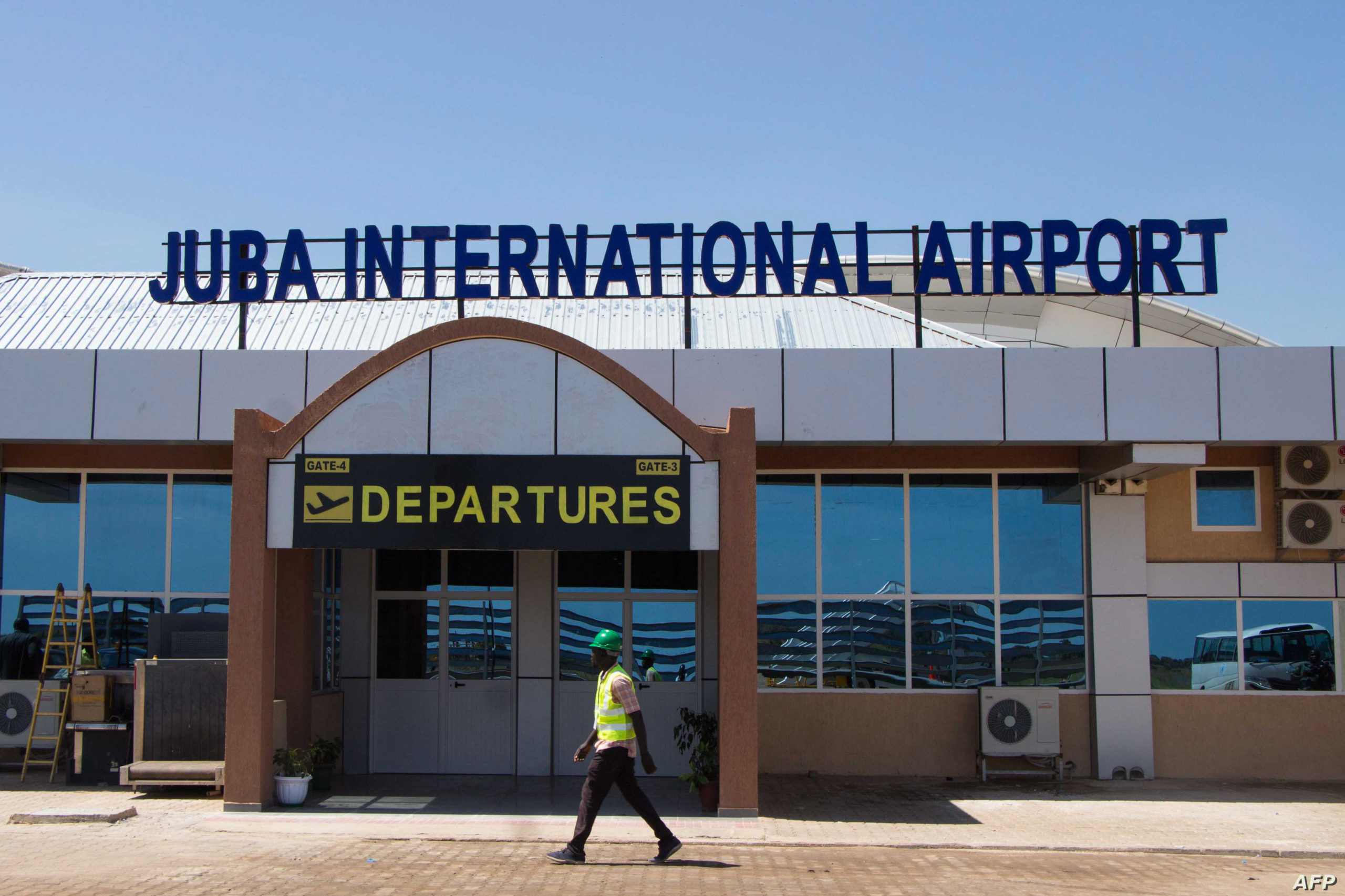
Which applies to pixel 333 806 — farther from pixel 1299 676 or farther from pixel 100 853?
pixel 1299 676

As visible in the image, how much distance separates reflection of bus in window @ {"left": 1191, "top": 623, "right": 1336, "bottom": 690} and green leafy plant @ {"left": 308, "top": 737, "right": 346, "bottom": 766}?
1002 centimetres

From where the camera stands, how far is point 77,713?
1237 centimetres

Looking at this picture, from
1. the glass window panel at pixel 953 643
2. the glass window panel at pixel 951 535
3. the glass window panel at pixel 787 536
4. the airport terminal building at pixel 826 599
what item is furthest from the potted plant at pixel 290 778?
the glass window panel at pixel 951 535

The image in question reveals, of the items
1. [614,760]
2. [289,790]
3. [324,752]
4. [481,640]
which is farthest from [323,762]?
[614,760]

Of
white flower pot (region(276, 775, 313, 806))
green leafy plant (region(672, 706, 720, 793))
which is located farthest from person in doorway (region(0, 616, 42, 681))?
green leafy plant (region(672, 706, 720, 793))

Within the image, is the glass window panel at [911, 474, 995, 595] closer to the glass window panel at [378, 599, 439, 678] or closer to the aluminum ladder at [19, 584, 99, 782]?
the glass window panel at [378, 599, 439, 678]

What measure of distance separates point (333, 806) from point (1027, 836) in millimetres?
6651

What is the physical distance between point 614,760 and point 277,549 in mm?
4462

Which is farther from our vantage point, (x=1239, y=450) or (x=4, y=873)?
(x=1239, y=450)

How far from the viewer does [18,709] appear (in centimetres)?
1352

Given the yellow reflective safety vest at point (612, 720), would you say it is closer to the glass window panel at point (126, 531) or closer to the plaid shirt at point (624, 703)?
the plaid shirt at point (624, 703)

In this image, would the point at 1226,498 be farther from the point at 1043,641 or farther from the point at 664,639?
the point at 664,639

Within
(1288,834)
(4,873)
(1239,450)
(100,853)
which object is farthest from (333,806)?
(1239,450)

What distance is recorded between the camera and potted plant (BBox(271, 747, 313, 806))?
36.6ft
